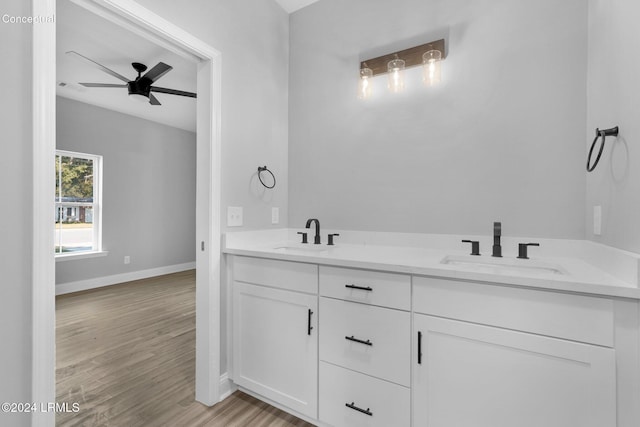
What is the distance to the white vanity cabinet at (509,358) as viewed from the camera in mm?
951

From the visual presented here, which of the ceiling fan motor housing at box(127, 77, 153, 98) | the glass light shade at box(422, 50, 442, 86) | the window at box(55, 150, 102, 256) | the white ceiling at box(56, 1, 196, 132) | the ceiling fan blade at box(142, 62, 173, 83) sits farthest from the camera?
the window at box(55, 150, 102, 256)

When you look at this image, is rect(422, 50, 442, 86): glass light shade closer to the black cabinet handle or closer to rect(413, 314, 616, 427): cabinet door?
the black cabinet handle

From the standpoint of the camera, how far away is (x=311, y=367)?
4.91ft

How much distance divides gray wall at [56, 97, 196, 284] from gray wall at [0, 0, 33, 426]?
3.79 m

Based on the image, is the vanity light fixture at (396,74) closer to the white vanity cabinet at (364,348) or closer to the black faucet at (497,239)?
the black faucet at (497,239)

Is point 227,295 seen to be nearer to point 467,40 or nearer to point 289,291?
point 289,291

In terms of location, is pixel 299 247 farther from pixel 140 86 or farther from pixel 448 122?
pixel 140 86

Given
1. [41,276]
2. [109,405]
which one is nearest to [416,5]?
[41,276]

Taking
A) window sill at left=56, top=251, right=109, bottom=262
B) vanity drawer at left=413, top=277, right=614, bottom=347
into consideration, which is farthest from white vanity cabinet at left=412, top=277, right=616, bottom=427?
window sill at left=56, top=251, right=109, bottom=262

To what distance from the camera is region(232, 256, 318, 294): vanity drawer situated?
1524mm

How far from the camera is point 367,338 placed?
134 centimetres

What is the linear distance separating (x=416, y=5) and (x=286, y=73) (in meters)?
1.05

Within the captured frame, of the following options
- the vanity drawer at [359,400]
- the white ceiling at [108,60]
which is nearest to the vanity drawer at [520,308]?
the vanity drawer at [359,400]

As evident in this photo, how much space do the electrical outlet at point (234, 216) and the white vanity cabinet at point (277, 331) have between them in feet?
0.76
